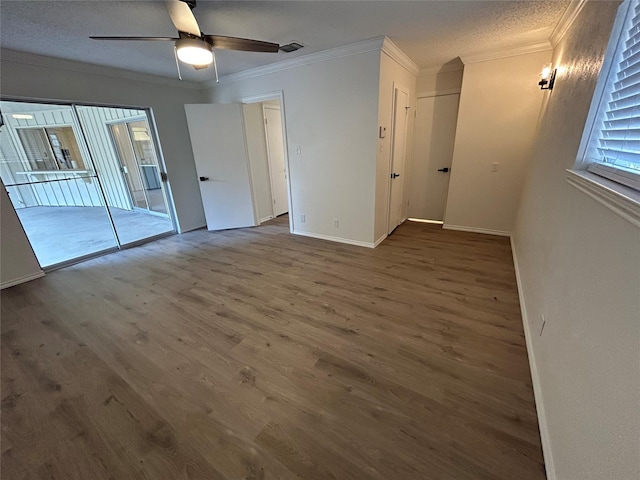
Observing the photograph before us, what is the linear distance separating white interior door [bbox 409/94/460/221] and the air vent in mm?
2283

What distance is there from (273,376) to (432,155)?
4.22 metres

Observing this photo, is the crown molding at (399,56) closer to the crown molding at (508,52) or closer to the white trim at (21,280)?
the crown molding at (508,52)

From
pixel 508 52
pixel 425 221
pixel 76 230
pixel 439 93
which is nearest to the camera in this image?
pixel 508 52

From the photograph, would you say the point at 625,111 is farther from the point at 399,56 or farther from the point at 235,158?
the point at 235,158

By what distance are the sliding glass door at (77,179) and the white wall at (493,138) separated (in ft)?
16.3

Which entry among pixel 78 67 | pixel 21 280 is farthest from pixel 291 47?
pixel 21 280

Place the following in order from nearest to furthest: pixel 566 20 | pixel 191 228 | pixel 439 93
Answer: pixel 566 20 → pixel 439 93 → pixel 191 228

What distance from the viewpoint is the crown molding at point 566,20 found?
203 centimetres

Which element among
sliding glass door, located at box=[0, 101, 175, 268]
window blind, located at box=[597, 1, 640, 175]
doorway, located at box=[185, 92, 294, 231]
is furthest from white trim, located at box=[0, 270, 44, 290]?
window blind, located at box=[597, 1, 640, 175]

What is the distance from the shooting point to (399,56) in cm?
331

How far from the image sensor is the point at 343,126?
11.0 feet

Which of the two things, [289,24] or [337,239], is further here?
[337,239]

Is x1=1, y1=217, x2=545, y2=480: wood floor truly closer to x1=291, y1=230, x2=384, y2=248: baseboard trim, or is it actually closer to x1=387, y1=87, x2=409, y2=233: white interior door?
x1=291, y1=230, x2=384, y2=248: baseboard trim

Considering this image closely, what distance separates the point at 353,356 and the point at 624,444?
4.28ft
